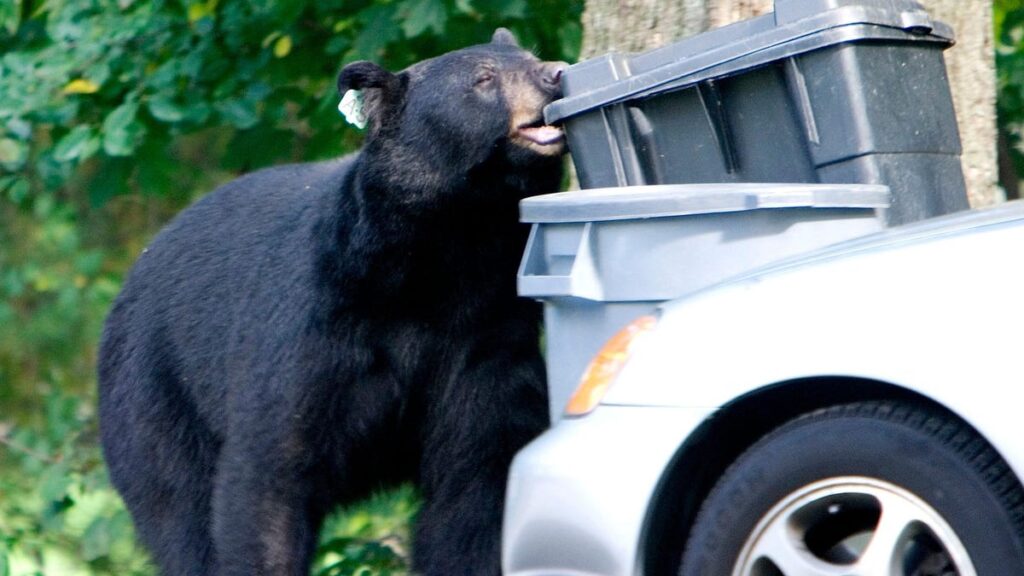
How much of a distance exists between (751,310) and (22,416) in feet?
25.2

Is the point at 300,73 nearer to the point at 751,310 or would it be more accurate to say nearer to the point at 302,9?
the point at 302,9

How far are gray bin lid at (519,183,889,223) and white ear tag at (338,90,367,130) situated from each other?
1.21 m

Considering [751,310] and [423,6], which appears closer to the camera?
[751,310]

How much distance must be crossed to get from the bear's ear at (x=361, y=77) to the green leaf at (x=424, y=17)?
2.14 feet

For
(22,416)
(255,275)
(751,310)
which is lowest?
(22,416)

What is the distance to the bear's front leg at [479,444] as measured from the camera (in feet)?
14.2

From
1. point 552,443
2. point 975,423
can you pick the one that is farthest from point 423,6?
point 975,423

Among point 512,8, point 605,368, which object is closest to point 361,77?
point 512,8

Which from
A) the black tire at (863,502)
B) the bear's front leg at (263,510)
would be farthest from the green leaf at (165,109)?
the black tire at (863,502)

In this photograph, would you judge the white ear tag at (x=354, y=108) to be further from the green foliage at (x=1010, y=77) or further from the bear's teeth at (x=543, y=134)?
the green foliage at (x=1010, y=77)

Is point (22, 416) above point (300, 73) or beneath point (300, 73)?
beneath

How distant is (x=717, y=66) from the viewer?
3.53 metres

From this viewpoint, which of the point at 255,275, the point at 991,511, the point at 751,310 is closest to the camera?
the point at 991,511

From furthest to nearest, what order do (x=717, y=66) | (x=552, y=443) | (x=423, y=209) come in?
(x=423, y=209)
(x=717, y=66)
(x=552, y=443)
